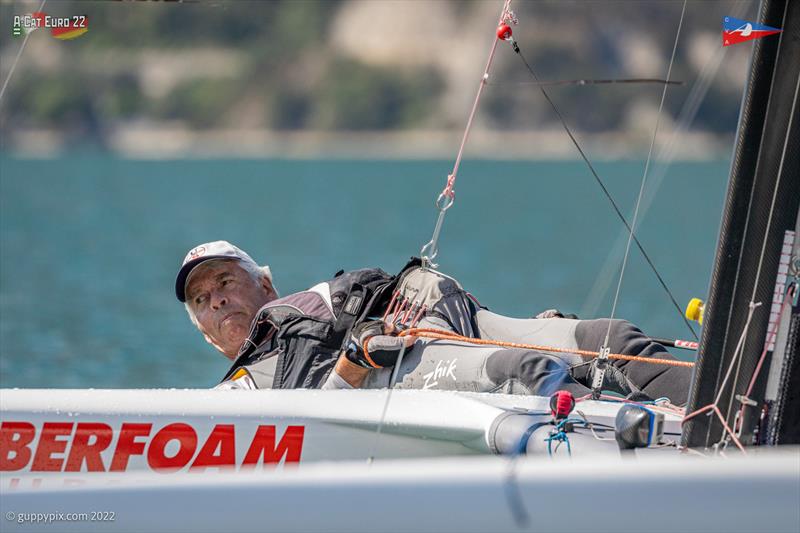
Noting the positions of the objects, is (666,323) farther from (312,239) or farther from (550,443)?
(312,239)

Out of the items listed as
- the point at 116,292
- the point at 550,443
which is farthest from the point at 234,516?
the point at 116,292

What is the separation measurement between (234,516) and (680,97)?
46.3 meters

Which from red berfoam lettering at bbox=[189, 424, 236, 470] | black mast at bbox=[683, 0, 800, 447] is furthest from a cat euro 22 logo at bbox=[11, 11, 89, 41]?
black mast at bbox=[683, 0, 800, 447]

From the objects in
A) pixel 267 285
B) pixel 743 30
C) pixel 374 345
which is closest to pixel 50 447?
pixel 374 345

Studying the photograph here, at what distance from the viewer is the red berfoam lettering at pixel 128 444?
9.68 feet

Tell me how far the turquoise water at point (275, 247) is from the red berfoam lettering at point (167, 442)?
14.4 ft

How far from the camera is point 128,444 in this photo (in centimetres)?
296

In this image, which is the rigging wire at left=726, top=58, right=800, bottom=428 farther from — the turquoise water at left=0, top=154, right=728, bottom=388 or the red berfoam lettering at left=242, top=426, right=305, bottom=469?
the turquoise water at left=0, top=154, right=728, bottom=388

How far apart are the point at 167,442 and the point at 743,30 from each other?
5.51 ft

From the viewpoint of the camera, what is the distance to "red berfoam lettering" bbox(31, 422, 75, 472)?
2.91 m

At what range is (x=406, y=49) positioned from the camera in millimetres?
62875

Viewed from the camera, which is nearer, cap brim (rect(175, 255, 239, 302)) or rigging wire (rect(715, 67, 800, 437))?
rigging wire (rect(715, 67, 800, 437))

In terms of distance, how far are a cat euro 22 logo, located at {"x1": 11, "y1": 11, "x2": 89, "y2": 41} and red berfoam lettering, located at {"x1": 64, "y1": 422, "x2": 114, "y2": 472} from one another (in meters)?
1.97

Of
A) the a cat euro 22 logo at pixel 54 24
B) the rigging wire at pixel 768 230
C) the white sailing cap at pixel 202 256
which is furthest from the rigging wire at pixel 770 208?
the a cat euro 22 logo at pixel 54 24
